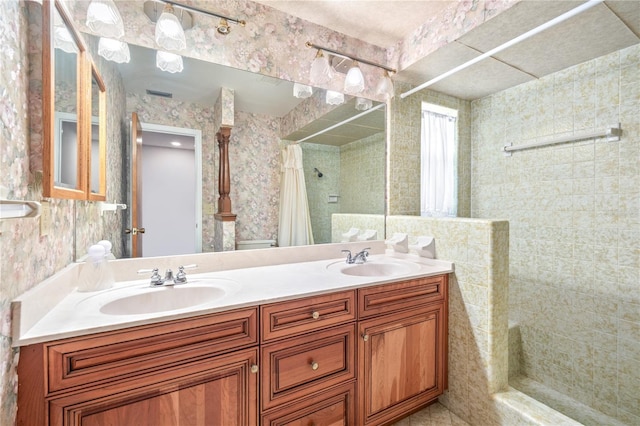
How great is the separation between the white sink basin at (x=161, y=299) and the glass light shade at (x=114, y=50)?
1.11 m

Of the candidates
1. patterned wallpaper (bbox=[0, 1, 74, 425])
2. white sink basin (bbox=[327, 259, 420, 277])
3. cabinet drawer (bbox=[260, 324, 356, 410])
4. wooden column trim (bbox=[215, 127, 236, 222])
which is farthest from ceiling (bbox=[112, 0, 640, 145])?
cabinet drawer (bbox=[260, 324, 356, 410])

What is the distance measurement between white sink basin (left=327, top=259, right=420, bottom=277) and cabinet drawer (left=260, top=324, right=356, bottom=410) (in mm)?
482

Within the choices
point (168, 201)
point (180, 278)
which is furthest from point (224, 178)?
point (180, 278)

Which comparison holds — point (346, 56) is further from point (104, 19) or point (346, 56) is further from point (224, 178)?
point (104, 19)

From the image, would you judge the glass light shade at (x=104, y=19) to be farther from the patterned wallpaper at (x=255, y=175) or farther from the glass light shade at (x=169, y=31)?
the patterned wallpaper at (x=255, y=175)

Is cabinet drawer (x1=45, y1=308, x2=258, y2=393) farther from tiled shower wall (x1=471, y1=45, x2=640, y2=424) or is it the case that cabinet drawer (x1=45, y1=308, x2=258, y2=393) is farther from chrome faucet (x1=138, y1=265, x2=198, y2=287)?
tiled shower wall (x1=471, y1=45, x2=640, y2=424)

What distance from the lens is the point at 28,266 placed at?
0.85 metres

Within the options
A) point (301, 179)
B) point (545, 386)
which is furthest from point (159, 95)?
point (545, 386)

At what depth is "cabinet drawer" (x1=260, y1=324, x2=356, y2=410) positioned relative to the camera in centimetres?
114

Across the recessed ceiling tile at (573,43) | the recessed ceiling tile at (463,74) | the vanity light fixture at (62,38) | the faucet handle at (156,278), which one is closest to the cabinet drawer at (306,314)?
the faucet handle at (156,278)

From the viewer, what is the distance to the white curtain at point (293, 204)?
1820 millimetres

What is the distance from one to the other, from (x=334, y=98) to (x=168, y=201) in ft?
4.13

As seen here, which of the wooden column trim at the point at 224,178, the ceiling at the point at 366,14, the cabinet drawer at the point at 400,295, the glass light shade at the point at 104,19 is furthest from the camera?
the ceiling at the point at 366,14

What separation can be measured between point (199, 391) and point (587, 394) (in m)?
2.43
